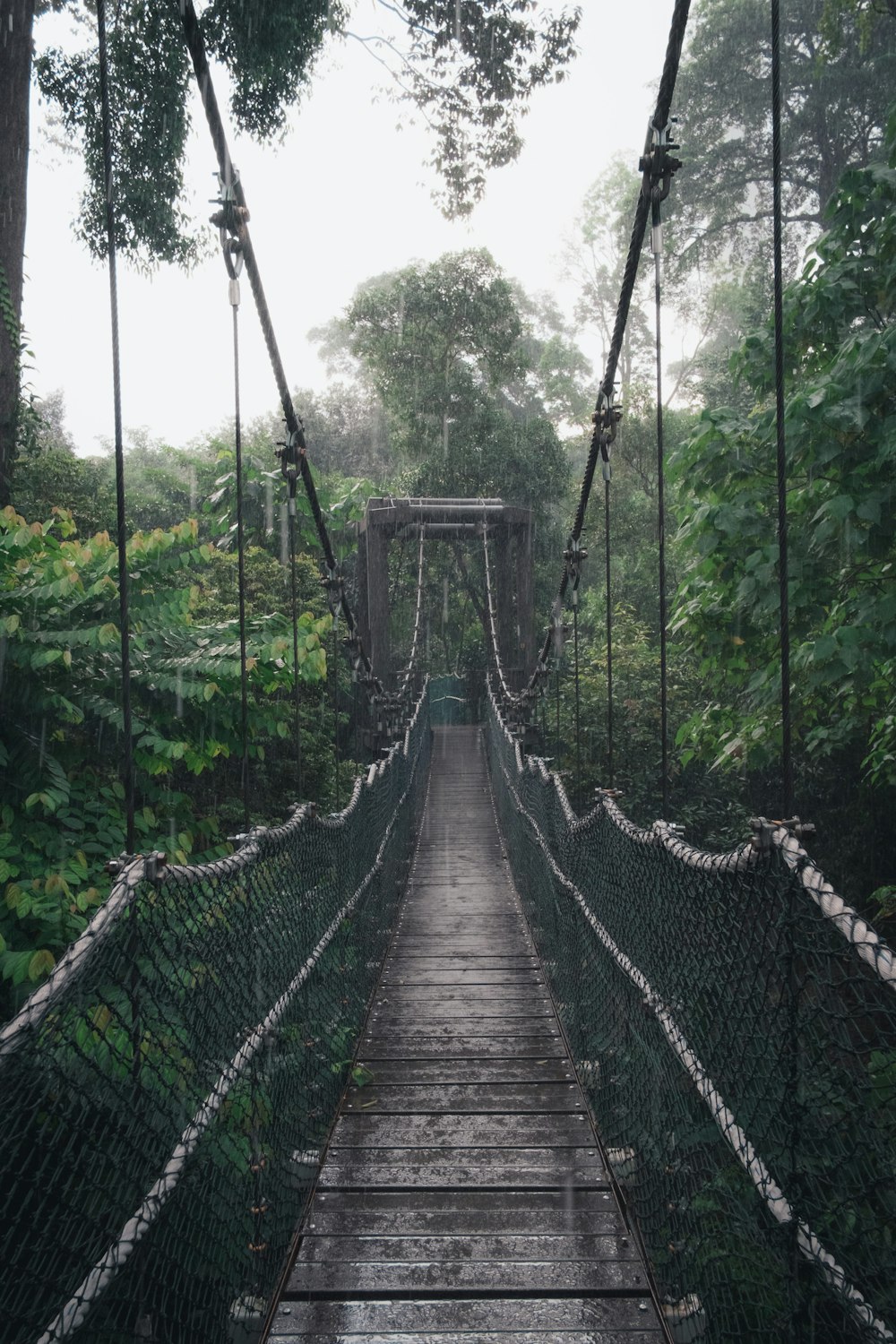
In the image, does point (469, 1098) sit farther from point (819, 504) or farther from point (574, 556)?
point (574, 556)

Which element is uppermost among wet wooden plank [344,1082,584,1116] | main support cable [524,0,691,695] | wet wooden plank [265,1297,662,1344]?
main support cable [524,0,691,695]

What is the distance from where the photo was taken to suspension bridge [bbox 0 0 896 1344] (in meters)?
1.28

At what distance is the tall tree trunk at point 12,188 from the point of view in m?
4.96

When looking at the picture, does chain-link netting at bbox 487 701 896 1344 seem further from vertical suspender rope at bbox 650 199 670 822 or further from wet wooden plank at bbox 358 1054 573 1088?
vertical suspender rope at bbox 650 199 670 822

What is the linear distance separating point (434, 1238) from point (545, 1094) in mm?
766

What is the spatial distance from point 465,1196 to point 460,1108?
1.58ft

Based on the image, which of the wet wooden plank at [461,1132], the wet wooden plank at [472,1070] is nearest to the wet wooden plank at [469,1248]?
the wet wooden plank at [461,1132]

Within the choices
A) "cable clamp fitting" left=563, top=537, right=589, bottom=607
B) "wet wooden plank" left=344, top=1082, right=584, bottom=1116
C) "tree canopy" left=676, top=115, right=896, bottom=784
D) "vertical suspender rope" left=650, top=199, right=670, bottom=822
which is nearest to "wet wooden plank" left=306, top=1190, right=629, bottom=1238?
"wet wooden plank" left=344, top=1082, right=584, bottom=1116

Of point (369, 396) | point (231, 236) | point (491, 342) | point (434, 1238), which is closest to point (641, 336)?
point (369, 396)

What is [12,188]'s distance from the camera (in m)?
5.08

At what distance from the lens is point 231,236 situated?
114 inches

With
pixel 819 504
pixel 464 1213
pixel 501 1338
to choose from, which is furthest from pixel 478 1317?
pixel 819 504

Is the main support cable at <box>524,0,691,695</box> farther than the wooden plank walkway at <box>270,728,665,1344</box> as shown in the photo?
Yes

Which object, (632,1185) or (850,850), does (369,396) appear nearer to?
(850,850)
